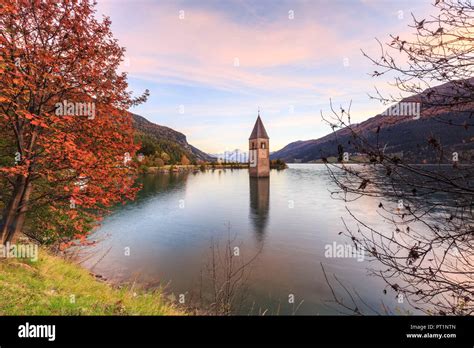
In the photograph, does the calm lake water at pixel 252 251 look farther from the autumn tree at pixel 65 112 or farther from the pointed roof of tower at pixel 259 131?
the pointed roof of tower at pixel 259 131

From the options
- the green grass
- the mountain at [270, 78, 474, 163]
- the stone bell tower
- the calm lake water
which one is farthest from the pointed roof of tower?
the mountain at [270, 78, 474, 163]

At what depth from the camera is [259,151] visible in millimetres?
83000

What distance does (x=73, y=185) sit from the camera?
26.0 feet

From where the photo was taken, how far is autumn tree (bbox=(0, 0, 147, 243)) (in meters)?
6.93

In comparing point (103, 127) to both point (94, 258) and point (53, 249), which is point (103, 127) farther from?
point (94, 258)

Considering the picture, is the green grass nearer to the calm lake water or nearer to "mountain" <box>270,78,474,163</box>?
the calm lake water

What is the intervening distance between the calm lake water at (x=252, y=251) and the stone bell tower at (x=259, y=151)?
1870 inches

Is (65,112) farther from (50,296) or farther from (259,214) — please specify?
(259,214)

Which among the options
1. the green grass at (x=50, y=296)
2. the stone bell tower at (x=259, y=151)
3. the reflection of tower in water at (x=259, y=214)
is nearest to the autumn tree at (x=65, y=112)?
the green grass at (x=50, y=296)

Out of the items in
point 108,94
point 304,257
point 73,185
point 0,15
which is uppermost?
point 0,15

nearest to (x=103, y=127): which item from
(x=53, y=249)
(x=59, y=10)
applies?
(x=59, y=10)

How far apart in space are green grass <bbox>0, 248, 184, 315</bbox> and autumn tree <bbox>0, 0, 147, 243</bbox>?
4.63 feet
